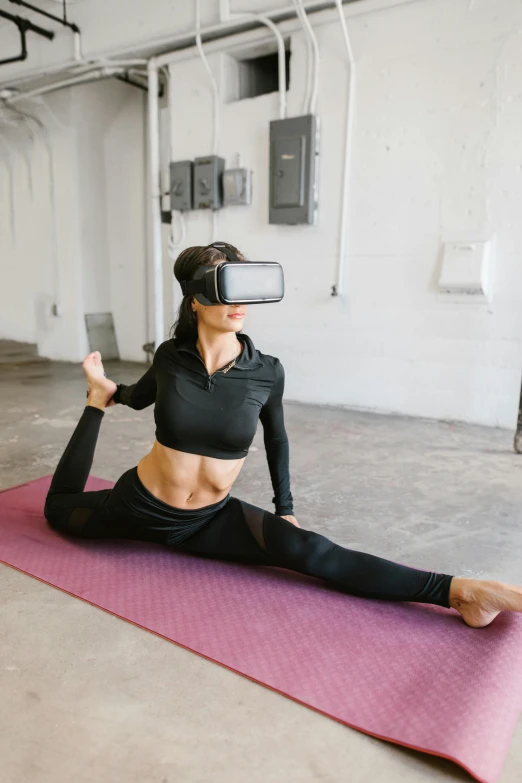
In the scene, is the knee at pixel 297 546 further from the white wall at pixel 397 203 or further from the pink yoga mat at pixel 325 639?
the white wall at pixel 397 203

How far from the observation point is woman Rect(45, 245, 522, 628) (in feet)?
4.73

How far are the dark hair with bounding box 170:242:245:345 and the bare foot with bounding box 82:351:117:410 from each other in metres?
0.38

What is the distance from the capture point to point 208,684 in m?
1.19

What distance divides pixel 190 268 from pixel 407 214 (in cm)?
262

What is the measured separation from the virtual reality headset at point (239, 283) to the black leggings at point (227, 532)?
2.03ft

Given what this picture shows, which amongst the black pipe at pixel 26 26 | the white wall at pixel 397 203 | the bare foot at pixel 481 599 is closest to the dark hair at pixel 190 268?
the bare foot at pixel 481 599

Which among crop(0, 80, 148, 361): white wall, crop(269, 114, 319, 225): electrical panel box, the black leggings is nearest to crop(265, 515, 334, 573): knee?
the black leggings

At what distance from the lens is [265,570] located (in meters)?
1.68

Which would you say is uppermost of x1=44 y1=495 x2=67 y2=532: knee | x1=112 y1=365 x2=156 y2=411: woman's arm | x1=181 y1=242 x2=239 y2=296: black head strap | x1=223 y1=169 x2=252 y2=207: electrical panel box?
x1=223 y1=169 x2=252 y2=207: electrical panel box

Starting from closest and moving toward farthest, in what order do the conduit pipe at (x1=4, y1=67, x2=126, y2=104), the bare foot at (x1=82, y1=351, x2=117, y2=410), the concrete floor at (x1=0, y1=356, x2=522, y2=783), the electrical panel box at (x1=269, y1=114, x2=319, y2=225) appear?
the concrete floor at (x1=0, y1=356, x2=522, y2=783) → the bare foot at (x1=82, y1=351, x2=117, y2=410) → the electrical panel box at (x1=269, y1=114, x2=319, y2=225) → the conduit pipe at (x1=4, y1=67, x2=126, y2=104)

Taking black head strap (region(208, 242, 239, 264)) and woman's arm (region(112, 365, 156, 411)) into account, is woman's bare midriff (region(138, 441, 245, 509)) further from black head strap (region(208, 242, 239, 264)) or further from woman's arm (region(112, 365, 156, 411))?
black head strap (region(208, 242, 239, 264))

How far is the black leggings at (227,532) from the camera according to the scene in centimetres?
145

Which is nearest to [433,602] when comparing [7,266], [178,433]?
[178,433]

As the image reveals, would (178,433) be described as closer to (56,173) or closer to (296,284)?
(296,284)
